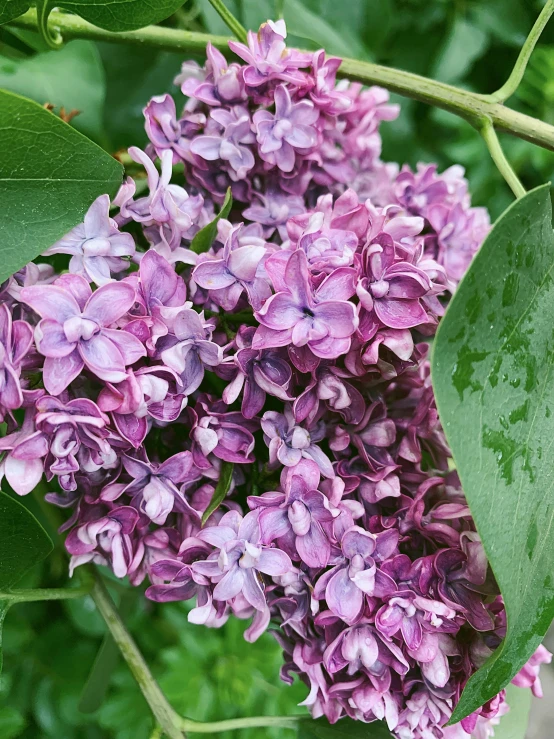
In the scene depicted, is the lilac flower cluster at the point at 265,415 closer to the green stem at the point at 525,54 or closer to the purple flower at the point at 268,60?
the purple flower at the point at 268,60

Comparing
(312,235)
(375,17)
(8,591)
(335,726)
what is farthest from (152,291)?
(375,17)

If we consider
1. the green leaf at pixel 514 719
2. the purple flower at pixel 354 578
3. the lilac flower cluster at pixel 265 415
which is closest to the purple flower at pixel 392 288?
the lilac flower cluster at pixel 265 415

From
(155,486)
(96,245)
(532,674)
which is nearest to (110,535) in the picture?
(155,486)

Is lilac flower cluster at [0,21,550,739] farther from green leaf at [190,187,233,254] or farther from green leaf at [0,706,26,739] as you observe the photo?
green leaf at [0,706,26,739]

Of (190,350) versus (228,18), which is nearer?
(190,350)

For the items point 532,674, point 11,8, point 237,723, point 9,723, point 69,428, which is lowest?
point 9,723

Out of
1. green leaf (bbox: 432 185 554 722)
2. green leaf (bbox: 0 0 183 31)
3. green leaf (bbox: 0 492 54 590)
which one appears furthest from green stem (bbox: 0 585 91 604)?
green leaf (bbox: 0 0 183 31)

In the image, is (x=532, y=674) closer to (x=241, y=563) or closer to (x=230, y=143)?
(x=241, y=563)
